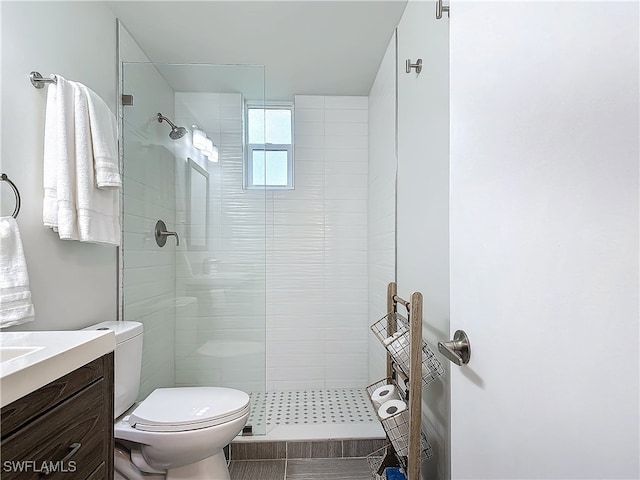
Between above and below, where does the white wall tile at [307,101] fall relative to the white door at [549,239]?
above

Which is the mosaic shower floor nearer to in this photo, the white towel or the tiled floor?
the tiled floor

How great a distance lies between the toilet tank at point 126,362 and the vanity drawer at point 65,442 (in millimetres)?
778

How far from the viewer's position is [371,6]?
2.00m

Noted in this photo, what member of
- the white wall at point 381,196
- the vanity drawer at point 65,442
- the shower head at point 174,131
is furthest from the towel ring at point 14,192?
the white wall at point 381,196

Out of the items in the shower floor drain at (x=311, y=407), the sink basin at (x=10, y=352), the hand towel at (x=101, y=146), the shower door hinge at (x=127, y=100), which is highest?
the shower door hinge at (x=127, y=100)

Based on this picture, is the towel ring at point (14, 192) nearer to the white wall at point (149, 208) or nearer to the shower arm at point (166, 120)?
the white wall at point (149, 208)

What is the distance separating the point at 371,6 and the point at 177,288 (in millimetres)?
1887

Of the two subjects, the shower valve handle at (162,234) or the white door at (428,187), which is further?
the shower valve handle at (162,234)

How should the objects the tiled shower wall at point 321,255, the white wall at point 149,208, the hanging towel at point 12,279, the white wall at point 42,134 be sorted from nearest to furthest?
the hanging towel at point 12,279, the white wall at point 42,134, the white wall at point 149,208, the tiled shower wall at point 321,255

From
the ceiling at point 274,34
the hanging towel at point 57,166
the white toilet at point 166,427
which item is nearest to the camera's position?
the hanging towel at point 57,166

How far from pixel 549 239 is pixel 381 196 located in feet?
6.88

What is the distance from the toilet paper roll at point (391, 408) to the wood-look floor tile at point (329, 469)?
2.22 ft

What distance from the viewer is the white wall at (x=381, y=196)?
2338 millimetres

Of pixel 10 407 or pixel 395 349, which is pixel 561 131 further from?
pixel 395 349
